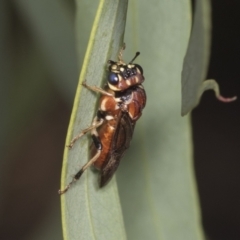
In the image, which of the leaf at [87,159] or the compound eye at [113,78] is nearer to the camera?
the leaf at [87,159]

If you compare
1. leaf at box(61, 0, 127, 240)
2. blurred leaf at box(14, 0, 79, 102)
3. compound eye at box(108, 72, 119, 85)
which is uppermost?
blurred leaf at box(14, 0, 79, 102)

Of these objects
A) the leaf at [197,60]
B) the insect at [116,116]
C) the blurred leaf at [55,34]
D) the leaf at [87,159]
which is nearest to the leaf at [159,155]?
the insect at [116,116]

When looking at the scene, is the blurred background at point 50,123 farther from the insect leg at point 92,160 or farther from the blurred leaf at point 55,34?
the insect leg at point 92,160

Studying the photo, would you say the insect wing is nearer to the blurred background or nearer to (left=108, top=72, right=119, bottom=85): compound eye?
(left=108, top=72, right=119, bottom=85): compound eye

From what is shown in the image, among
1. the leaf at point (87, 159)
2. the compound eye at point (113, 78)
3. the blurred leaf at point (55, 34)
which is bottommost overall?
the leaf at point (87, 159)

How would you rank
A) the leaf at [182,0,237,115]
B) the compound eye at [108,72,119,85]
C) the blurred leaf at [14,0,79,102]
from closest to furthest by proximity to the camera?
the leaf at [182,0,237,115] → the compound eye at [108,72,119,85] → the blurred leaf at [14,0,79,102]

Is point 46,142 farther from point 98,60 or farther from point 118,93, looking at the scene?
point 98,60

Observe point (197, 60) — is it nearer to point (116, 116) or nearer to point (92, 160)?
point (92, 160)

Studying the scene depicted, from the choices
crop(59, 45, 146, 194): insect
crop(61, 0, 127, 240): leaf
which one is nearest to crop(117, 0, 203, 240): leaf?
crop(59, 45, 146, 194): insect
